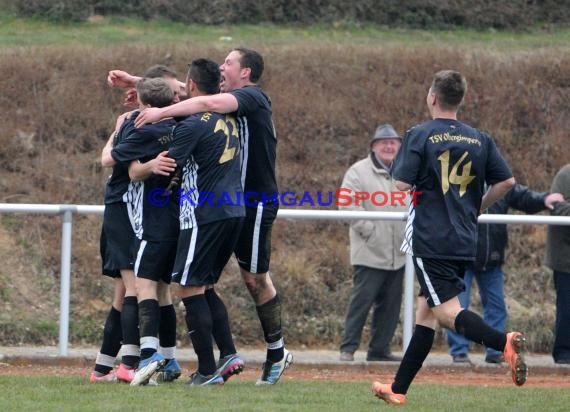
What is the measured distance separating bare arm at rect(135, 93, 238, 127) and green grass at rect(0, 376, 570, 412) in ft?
5.89

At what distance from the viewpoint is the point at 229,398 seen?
23.8 feet

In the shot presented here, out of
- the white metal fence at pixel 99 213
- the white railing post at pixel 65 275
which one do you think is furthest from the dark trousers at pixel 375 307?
the white railing post at pixel 65 275

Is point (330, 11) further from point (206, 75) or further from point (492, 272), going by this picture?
point (206, 75)

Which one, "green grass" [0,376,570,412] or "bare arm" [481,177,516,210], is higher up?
"bare arm" [481,177,516,210]

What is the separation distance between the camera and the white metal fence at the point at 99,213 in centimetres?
1004

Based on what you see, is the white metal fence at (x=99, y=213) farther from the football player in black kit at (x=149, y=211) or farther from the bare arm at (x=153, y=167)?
the bare arm at (x=153, y=167)

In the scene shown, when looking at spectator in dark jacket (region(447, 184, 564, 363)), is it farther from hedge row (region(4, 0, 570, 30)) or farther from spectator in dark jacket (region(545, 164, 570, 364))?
hedge row (region(4, 0, 570, 30))

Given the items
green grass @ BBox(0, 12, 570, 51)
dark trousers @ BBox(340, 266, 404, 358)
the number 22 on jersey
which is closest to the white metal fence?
dark trousers @ BBox(340, 266, 404, 358)

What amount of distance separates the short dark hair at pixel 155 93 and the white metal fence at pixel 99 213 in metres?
2.26

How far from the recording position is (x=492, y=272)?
11.1 metres

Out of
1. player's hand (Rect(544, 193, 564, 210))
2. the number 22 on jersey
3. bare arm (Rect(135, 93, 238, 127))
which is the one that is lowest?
player's hand (Rect(544, 193, 564, 210))

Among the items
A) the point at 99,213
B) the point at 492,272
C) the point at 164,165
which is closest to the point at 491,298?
the point at 492,272

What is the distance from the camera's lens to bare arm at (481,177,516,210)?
7.34 meters

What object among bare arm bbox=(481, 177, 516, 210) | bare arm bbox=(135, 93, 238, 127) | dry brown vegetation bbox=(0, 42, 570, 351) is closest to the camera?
bare arm bbox=(481, 177, 516, 210)
